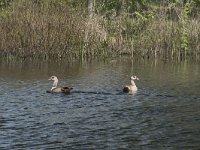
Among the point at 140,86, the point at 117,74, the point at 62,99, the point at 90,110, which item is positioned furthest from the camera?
the point at 117,74

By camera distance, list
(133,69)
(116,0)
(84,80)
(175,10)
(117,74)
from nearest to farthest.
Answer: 1. (84,80)
2. (117,74)
3. (133,69)
4. (175,10)
5. (116,0)

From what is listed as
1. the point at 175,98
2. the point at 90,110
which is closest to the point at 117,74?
the point at 175,98

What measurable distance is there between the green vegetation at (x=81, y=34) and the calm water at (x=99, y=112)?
18.0 feet

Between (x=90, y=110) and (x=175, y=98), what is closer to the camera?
(x=90, y=110)

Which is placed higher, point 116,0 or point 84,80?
point 116,0

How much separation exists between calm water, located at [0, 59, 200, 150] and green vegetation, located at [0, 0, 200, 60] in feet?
18.0

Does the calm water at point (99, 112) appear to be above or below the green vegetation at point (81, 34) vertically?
below

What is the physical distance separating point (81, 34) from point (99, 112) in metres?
17.8

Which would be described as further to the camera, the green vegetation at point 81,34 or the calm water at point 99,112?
the green vegetation at point 81,34

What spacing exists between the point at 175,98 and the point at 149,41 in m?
18.0

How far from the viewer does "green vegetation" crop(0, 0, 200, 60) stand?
34.2 metres

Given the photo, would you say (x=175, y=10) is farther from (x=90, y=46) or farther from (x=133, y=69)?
(x=133, y=69)

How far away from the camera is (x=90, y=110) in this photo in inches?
699

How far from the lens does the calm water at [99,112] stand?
13.8 m
